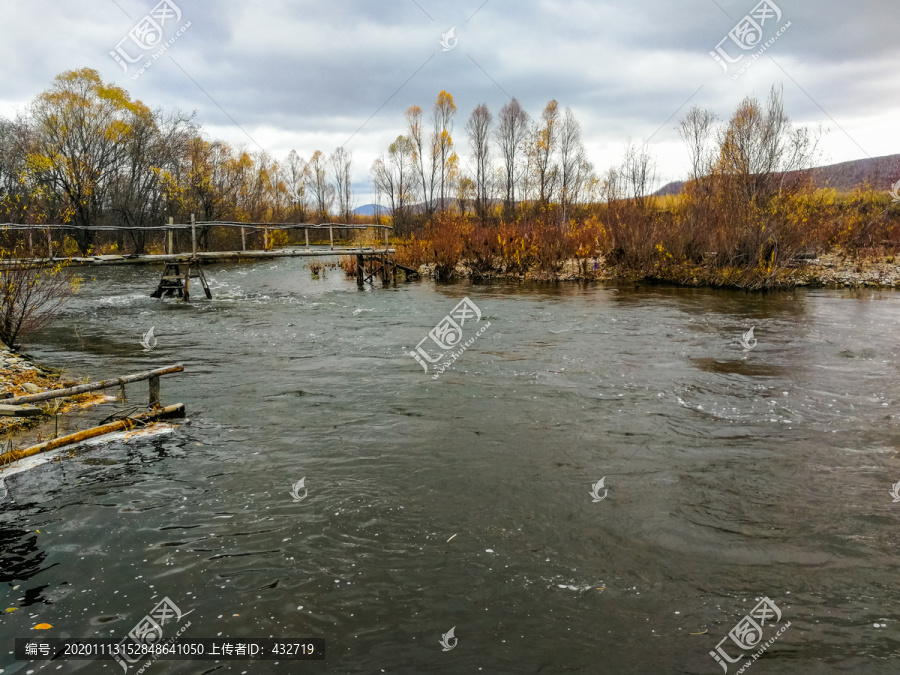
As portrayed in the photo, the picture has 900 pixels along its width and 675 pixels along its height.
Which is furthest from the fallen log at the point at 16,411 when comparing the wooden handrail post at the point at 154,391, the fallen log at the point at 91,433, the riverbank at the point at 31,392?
the wooden handrail post at the point at 154,391

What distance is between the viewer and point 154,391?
21.4 ft

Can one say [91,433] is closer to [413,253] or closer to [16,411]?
[16,411]

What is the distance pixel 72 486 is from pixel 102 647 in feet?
8.11

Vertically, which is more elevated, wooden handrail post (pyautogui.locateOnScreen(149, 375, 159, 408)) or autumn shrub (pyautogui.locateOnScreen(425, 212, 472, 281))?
autumn shrub (pyautogui.locateOnScreen(425, 212, 472, 281))

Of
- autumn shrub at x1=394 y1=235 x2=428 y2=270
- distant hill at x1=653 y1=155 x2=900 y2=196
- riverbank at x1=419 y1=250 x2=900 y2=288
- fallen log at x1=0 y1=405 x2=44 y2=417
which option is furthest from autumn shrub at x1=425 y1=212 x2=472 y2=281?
fallen log at x1=0 y1=405 x2=44 y2=417

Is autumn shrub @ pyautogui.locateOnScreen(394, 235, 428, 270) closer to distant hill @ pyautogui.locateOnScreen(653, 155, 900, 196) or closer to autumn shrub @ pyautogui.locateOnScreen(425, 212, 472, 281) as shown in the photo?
autumn shrub @ pyautogui.locateOnScreen(425, 212, 472, 281)

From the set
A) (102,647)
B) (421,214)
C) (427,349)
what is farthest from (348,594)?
(421,214)

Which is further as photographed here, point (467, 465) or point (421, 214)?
point (421, 214)

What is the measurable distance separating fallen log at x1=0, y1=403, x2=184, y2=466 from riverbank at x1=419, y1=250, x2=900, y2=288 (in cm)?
1999

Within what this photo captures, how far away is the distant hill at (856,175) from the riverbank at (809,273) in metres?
3.21

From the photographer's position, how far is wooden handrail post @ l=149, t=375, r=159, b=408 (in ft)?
21.1

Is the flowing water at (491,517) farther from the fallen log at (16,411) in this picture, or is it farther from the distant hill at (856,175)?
the distant hill at (856,175)

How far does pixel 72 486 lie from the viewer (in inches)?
200

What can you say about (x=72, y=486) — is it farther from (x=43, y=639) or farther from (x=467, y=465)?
(x=467, y=465)
